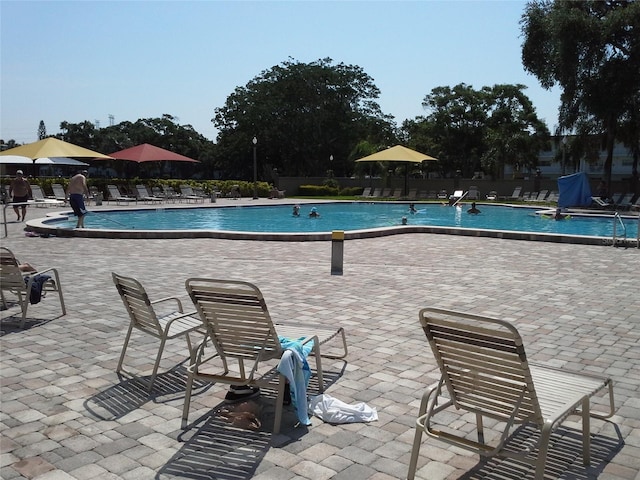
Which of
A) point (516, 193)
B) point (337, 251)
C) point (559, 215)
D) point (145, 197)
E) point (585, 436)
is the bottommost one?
point (585, 436)

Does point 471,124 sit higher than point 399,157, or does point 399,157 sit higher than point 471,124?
point 471,124

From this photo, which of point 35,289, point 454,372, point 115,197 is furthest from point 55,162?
point 454,372

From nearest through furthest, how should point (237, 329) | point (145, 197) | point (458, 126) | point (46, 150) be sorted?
point (237, 329) → point (46, 150) → point (145, 197) → point (458, 126)

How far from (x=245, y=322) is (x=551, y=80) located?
114ft

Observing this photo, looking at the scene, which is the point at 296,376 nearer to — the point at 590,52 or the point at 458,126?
the point at 590,52

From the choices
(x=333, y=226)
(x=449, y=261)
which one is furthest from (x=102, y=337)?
(x=333, y=226)

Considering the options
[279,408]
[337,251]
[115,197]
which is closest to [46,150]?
[115,197]

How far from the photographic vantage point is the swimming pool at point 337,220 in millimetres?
20656

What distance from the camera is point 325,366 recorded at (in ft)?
16.7

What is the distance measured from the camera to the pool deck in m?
3.39

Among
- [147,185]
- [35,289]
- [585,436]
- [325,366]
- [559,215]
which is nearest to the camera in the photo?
[585,436]

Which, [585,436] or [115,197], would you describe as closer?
[585,436]

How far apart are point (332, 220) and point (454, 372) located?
71.6 feet

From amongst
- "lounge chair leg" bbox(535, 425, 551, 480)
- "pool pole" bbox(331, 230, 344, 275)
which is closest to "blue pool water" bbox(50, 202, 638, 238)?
"pool pole" bbox(331, 230, 344, 275)
